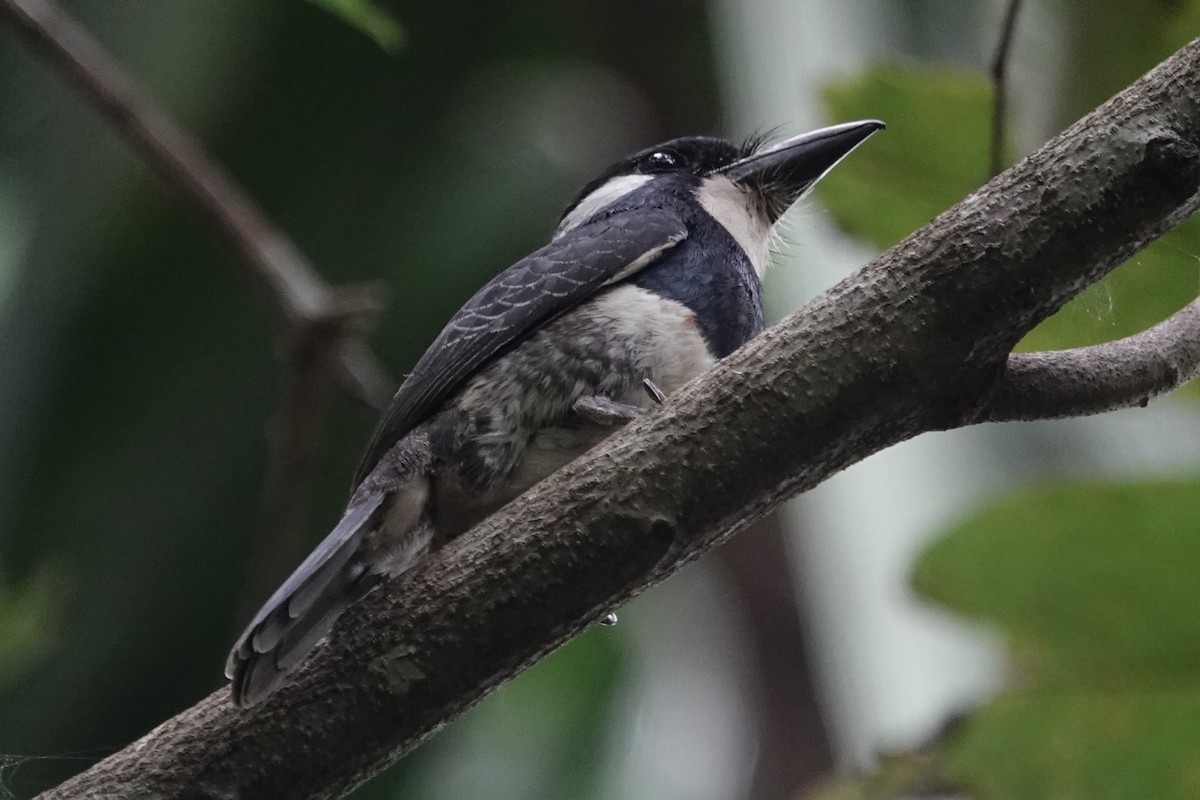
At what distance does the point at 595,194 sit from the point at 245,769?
1.54 meters

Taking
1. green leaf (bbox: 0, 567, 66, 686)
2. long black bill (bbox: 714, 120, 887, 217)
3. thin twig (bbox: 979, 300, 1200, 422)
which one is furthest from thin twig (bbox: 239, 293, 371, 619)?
thin twig (bbox: 979, 300, 1200, 422)

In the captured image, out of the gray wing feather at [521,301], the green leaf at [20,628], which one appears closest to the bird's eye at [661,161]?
the gray wing feather at [521,301]

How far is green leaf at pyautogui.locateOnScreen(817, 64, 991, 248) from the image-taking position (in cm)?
207

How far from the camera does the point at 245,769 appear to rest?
1481mm

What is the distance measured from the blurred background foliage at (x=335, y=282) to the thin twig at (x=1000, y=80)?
0.86 meters

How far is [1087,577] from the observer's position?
6.48 feet

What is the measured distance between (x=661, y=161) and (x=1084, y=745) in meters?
1.25

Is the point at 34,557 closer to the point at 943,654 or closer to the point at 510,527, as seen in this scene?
the point at 510,527

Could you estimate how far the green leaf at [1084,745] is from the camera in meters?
1.96

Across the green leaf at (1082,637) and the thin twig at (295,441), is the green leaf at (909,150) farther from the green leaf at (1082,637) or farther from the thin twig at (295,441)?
the thin twig at (295,441)

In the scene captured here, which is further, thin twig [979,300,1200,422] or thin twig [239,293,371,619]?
thin twig [239,293,371,619]

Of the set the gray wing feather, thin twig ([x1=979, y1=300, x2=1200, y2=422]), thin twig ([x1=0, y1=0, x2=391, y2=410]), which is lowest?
thin twig ([x1=979, y1=300, x2=1200, y2=422])

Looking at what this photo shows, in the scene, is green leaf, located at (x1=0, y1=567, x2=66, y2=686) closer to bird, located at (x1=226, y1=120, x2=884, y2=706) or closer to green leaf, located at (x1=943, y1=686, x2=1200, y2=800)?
bird, located at (x1=226, y1=120, x2=884, y2=706)

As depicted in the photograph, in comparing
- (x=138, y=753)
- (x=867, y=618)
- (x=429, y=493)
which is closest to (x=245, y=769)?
(x=138, y=753)
